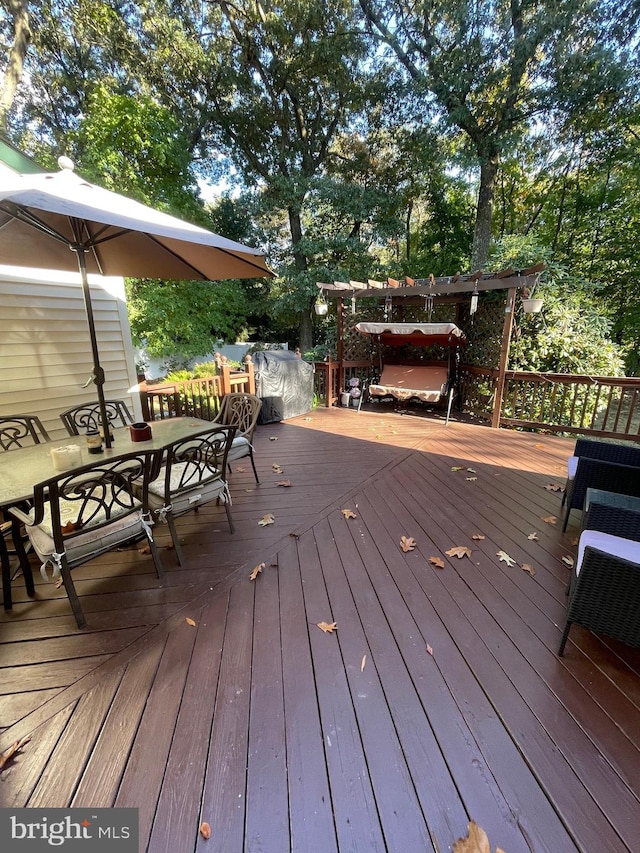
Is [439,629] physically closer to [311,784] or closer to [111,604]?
[311,784]

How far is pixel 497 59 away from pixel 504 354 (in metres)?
6.96

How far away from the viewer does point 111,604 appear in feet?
6.47

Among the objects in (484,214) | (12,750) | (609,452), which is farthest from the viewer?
(484,214)

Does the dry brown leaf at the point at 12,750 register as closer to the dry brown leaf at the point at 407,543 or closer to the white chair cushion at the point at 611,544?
the dry brown leaf at the point at 407,543

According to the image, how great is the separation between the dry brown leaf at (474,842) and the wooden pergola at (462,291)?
16.6 feet

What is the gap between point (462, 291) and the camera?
5.28 m

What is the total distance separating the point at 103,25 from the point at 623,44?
10951 millimetres

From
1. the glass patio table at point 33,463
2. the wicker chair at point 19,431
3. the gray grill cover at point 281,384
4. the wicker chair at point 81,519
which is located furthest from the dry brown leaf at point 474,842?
the gray grill cover at point 281,384

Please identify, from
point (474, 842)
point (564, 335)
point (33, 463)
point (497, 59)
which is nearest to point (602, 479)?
point (474, 842)

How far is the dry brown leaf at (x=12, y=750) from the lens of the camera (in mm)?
1250

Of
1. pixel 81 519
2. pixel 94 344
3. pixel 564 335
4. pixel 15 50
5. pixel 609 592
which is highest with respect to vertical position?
pixel 15 50

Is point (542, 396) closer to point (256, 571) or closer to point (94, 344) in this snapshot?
point (256, 571)

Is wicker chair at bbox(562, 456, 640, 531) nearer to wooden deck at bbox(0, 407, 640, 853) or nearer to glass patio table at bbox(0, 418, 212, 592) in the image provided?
wooden deck at bbox(0, 407, 640, 853)

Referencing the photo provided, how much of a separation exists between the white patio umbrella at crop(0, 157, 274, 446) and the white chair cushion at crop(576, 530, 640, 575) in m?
2.56
